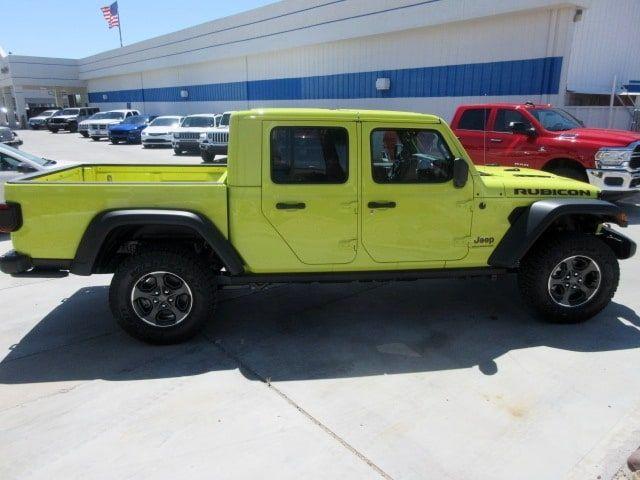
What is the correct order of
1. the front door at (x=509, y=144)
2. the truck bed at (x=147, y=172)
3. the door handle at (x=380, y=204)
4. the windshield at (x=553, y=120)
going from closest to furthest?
1. the door handle at (x=380, y=204)
2. the truck bed at (x=147, y=172)
3. the front door at (x=509, y=144)
4. the windshield at (x=553, y=120)

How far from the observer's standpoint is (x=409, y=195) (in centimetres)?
393

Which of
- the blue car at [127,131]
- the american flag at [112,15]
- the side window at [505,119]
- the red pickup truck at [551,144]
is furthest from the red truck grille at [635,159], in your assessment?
the american flag at [112,15]

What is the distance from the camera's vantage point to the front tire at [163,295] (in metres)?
3.83

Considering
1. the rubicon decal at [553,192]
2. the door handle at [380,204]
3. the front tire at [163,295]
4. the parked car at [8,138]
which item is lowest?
the front tire at [163,295]

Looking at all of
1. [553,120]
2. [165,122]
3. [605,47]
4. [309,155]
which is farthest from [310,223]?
[165,122]

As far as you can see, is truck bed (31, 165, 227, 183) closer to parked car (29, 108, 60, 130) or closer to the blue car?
the blue car

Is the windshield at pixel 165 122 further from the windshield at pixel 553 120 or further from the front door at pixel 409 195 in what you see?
the front door at pixel 409 195

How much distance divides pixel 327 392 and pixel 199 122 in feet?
59.6

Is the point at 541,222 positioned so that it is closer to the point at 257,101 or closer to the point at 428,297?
the point at 428,297

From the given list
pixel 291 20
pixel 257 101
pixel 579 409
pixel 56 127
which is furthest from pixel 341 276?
pixel 56 127

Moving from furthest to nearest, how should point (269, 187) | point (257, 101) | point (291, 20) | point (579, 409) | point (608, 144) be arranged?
point (257, 101) → point (291, 20) → point (608, 144) → point (269, 187) → point (579, 409)

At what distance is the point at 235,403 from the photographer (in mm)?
3242

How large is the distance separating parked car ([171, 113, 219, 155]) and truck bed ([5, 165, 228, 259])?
1560 centimetres

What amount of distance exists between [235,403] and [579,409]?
7.42 ft
